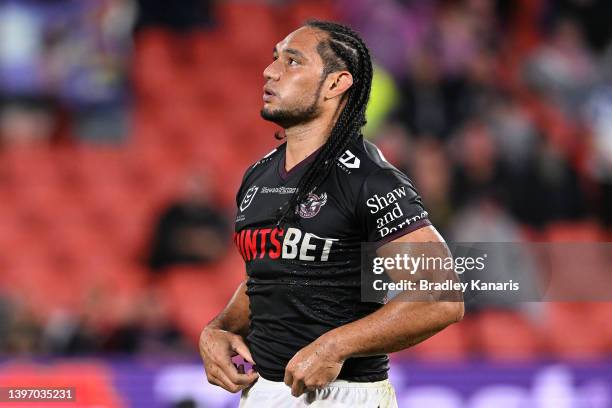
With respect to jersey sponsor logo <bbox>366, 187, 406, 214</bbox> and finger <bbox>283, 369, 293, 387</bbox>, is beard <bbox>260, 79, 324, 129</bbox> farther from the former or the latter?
finger <bbox>283, 369, 293, 387</bbox>

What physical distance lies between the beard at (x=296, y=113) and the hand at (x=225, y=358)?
28.9 inches

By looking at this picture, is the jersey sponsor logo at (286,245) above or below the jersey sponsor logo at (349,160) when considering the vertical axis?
below

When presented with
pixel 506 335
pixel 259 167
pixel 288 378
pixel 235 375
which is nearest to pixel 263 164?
pixel 259 167

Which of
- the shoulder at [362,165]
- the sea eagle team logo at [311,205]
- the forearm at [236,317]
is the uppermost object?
the shoulder at [362,165]

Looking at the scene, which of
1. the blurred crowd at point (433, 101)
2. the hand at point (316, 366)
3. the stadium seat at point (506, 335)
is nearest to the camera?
the hand at point (316, 366)

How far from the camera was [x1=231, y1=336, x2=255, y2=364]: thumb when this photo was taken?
139 inches

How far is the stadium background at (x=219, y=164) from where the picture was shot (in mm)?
7020

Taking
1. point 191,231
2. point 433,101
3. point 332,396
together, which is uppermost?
point 433,101

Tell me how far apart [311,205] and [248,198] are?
0.35m

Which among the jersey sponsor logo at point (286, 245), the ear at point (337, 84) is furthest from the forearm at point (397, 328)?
the ear at point (337, 84)

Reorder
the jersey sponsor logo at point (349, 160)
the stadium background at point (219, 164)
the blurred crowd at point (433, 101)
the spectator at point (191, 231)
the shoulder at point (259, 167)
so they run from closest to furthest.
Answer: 1. the jersey sponsor logo at point (349, 160)
2. the shoulder at point (259, 167)
3. the stadium background at point (219, 164)
4. the spectator at point (191, 231)
5. the blurred crowd at point (433, 101)

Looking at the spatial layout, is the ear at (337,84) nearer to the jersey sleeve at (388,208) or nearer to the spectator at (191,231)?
the jersey sleeve at (388,208)

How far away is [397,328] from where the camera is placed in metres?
3.19

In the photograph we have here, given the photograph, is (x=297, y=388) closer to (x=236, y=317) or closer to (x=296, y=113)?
(x=236, y=317)
